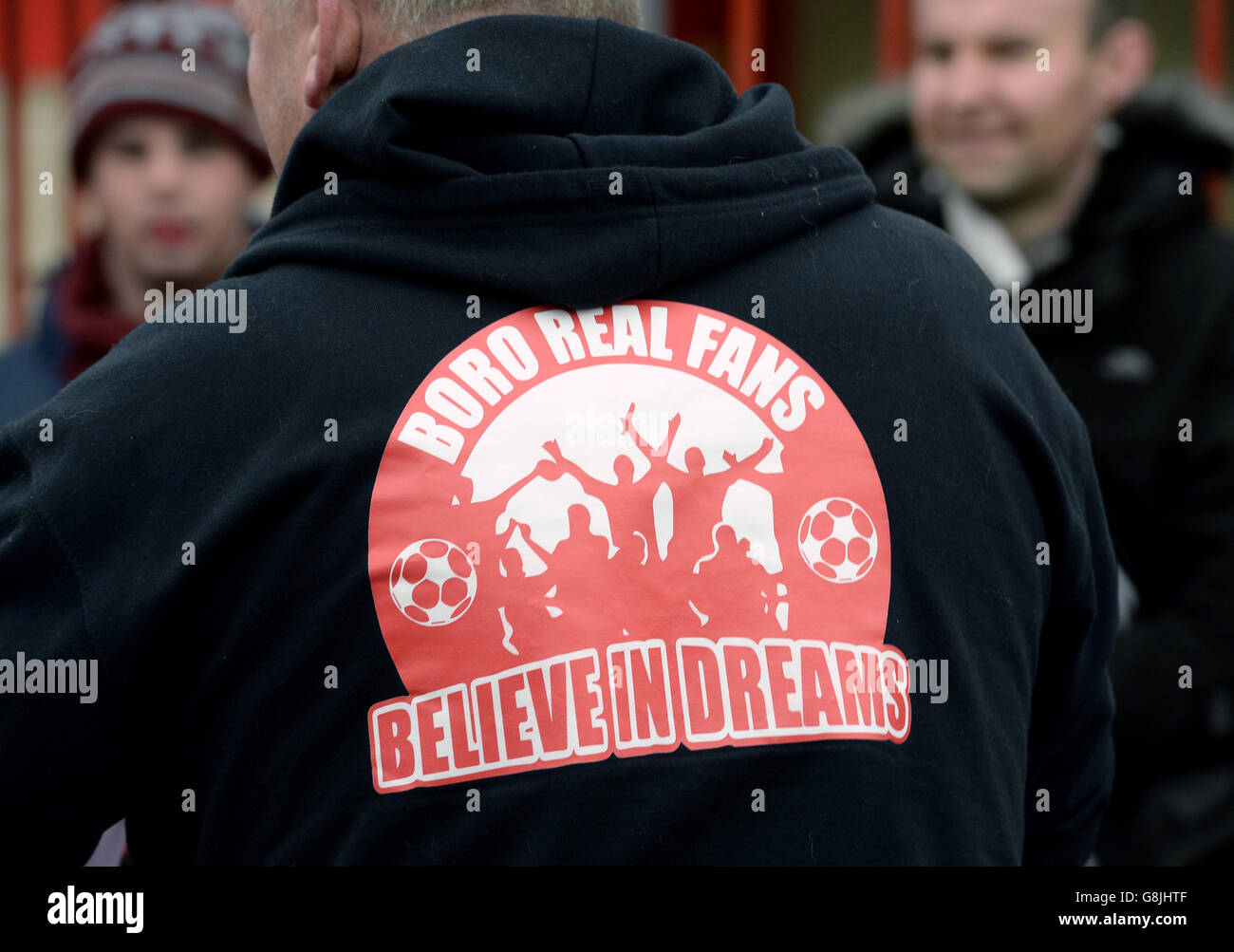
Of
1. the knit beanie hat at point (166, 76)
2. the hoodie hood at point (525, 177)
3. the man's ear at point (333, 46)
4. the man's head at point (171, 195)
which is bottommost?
the hoodie hood at point (525, 177)

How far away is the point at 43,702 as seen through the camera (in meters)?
1.19

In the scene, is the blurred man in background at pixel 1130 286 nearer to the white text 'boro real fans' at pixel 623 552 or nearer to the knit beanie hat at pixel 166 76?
the knit beanie hat at pixel 166 76

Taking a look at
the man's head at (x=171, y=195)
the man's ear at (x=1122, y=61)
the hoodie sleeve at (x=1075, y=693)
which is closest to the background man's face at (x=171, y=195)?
the man's head at (x=171, y=195)

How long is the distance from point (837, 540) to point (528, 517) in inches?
10.3

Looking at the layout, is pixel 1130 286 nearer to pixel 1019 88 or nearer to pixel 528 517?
pixel 1019 88

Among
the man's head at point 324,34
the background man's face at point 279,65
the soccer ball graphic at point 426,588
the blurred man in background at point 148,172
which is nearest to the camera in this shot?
the soccer ball graphic at point 426,588

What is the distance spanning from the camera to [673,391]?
1.24m

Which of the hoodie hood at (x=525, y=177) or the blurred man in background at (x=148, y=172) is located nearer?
the hoodie hood at (x=525, y=177)

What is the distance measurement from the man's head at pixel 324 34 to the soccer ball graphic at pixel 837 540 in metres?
0.50

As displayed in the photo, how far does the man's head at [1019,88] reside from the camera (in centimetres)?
309

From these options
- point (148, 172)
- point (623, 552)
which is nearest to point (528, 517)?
point (623, 552)
